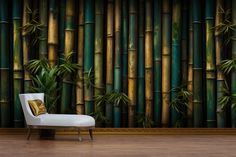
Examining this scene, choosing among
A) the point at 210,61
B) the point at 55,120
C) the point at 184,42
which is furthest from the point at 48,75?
the point at 210,61

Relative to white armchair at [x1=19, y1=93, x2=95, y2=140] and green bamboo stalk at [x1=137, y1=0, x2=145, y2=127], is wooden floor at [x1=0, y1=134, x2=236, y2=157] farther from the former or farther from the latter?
green bamboo stalk at [x1=137, y1=0, x2=145, y2=127]

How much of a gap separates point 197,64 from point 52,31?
95.5 inches

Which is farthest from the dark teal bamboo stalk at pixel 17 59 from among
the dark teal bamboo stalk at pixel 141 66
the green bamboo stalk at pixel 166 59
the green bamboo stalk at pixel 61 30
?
the green bamboo stalk at pixel 166 59

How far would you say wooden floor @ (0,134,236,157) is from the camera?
509 cm

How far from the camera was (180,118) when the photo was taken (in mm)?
7766

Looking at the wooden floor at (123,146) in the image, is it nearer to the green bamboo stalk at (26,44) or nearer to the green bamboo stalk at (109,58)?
the green bamboo stalk at (109,58)

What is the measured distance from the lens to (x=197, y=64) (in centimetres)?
764

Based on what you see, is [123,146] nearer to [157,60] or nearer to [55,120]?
[55,120]

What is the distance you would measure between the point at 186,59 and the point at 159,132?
4.35 ft

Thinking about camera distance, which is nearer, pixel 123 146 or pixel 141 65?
pixel 123 146

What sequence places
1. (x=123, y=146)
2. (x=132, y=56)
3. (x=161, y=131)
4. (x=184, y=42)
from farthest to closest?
(x=184, y=42)
(x=132, y=56)
(x=161, y=131)
(x=123, y=146)

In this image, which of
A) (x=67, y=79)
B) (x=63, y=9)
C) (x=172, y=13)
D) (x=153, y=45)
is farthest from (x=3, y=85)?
(x=172, y=13)

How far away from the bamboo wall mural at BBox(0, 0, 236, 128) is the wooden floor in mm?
690

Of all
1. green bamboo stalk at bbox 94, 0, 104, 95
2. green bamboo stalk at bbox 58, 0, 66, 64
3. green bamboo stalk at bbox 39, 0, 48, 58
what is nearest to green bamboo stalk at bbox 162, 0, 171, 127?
green bamboo stalk at bbox 94, 0, 104, 95
